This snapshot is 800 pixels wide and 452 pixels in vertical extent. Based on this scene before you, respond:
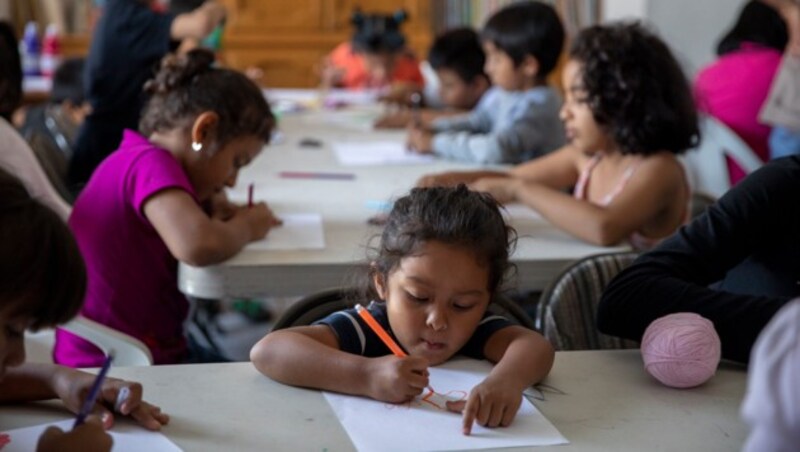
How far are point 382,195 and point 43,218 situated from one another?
4.93 feet

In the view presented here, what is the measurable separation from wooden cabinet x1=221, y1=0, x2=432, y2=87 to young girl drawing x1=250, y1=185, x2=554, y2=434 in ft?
16.7

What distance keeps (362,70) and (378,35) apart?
1.81 ft

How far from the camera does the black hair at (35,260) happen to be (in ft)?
3.29

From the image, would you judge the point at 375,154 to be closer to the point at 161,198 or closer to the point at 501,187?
the point at 501,187

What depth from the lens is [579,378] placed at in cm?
135

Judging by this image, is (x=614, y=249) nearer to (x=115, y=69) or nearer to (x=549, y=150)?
(x=549, y=150)

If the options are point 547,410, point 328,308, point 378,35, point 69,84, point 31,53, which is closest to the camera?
point 547,410

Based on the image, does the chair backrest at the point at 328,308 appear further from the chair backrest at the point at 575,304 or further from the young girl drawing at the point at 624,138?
the young girl drawing at the point at 624,138

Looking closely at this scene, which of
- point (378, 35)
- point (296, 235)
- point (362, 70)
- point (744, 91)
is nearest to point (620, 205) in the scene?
point (296, 235)

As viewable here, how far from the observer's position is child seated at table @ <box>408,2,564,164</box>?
2.99 m

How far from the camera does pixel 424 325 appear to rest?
1.33m

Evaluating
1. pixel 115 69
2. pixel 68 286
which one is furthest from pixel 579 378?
pixel 115 69

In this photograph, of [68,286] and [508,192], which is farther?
[508,192]

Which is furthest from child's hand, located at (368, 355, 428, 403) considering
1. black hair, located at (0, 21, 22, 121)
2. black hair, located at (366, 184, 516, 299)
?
black hair, located at (0, 21, 22, 121)
